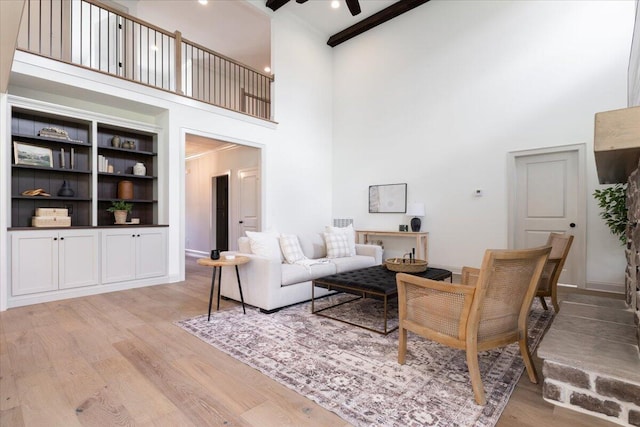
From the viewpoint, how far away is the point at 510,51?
492 cm

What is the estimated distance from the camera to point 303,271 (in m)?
3.62

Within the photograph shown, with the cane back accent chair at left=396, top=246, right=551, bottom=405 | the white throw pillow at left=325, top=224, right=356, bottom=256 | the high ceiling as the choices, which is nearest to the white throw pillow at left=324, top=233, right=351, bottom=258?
the white throw pillow at left=325, top=224, right=356, bottom=256

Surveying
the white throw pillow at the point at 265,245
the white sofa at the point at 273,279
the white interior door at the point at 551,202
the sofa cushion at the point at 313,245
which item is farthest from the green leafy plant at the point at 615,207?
the white throw pillow at the point at 265,245

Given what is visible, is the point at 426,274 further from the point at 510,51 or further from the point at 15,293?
the point at 15,293

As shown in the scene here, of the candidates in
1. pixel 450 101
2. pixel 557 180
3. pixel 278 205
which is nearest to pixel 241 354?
pixel 278 205

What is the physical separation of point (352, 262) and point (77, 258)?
11.5ft

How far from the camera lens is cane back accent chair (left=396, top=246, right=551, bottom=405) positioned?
67.3 inches

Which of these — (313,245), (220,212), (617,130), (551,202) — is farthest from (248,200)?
(617,130)

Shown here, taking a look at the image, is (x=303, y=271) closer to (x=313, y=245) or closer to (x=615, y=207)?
(x=313, y=245)

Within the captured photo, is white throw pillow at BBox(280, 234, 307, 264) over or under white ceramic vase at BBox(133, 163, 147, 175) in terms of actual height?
under

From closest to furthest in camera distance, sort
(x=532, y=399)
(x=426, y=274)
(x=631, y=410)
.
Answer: (x=631, y=410) → (x=532, y=399) → (x=426, y=274)

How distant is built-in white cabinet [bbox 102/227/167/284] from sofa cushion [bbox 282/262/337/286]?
92.5 inches

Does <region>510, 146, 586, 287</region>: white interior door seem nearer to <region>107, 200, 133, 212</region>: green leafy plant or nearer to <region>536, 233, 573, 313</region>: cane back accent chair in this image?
<region>536, 233, 573, 313</region>: cane back accent chair

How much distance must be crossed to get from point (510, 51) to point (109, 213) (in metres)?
6.69
